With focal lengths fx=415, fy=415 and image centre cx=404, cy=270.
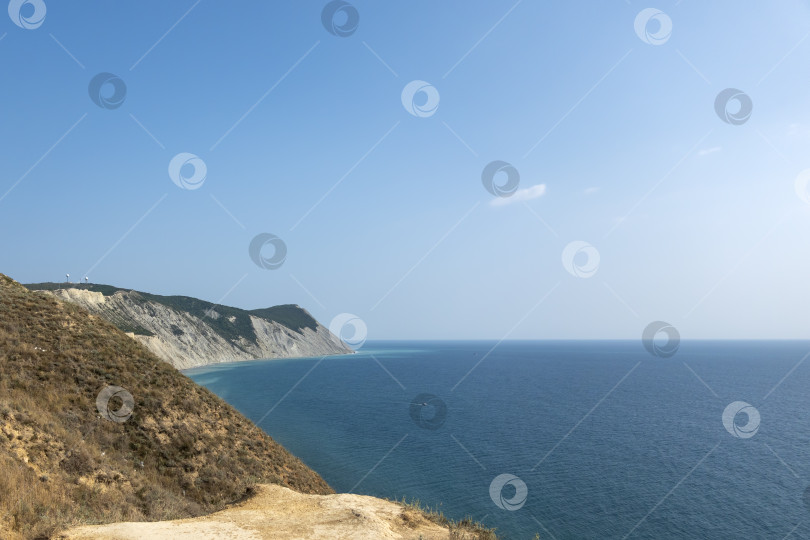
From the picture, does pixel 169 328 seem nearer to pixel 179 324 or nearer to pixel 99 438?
pixel 179 324

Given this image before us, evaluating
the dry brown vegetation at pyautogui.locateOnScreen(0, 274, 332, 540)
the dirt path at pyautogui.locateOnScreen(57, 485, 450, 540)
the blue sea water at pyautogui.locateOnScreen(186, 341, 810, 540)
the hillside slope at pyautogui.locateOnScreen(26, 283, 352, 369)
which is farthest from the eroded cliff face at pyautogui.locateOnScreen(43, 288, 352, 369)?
the dirt path at pyautogui.locateOnScreen(57, 485, 450, 540)

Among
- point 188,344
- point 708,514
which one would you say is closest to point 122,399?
point 708,514

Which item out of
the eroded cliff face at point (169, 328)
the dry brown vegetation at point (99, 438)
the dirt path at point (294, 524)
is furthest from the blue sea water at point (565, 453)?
the eroded cliff face at point (169, 328)

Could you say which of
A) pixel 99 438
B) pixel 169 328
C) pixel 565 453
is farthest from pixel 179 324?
pixel 99 438

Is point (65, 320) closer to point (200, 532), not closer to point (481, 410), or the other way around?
point (200, 532)

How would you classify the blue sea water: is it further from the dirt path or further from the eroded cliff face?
the eroded cliff face
